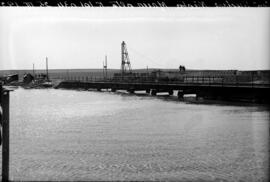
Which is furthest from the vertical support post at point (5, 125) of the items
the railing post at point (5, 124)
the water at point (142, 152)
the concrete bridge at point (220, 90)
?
Answer: the concrete bridge at point (220, 90)

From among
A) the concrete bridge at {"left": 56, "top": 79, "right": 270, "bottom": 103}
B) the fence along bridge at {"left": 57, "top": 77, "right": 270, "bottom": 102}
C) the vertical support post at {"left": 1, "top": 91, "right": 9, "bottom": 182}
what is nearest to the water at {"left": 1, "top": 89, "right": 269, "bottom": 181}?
the vertical support post at {"left": 1, "top": 91, "right": 9, "bottom": 182}

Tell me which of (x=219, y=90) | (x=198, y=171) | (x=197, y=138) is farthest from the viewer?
(x=219, y=90)

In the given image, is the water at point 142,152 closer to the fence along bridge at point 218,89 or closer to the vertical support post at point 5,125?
the vertical support post at point 5,125

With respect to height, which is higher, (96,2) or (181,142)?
(96,2)

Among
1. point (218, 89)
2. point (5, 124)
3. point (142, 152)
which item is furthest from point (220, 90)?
point (5, 124)

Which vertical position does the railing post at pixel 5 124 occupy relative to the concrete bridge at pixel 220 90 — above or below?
above

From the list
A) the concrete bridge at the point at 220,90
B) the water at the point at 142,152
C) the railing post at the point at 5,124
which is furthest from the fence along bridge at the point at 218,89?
the railing post at the point at 5,124

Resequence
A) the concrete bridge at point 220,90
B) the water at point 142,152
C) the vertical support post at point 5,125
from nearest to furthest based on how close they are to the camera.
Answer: the vertical support post at point 5,125 < the water at point 142,152 < the concrete bridge at point 220,90

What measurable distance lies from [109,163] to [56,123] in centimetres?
1757

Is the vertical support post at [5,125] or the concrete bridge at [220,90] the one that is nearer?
the vertical support post at [5,125]

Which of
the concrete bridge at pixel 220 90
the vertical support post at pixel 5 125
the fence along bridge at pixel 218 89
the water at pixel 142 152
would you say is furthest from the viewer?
the fence along bridge at pixel 218 89

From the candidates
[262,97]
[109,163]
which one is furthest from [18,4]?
[262,97]

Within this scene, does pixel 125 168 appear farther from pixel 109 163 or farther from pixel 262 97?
pixel 262 97

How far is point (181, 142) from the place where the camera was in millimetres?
20609
